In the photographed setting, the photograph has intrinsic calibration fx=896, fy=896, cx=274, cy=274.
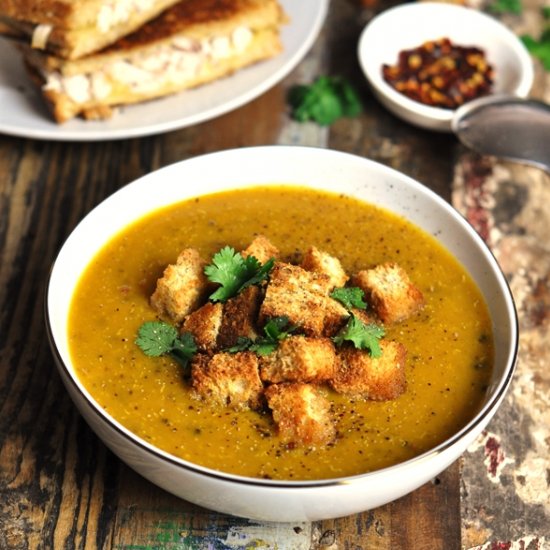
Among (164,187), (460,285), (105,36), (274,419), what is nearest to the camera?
(274,419)

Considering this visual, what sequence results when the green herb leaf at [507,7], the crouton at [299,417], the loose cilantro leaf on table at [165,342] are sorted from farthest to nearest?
the green herb leaf at [507,7]
the loose cilantro leaf on table at [165,342]
the crouton at [299,417]

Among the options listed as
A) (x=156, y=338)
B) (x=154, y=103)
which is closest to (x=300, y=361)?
(x=156, y=338)

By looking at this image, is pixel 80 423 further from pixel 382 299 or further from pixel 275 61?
pixel 275 61

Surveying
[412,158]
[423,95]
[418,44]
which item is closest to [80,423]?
[412,158]

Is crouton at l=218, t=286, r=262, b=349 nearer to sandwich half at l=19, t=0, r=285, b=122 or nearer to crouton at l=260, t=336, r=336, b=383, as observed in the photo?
crouton at l=260, t=336, r=336, b=383

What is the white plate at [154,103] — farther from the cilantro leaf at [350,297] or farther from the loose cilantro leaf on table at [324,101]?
the cilantro leaf at [350,297]

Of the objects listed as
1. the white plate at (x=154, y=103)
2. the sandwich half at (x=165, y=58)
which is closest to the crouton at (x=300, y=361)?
the white plate at (x=154, y=103)
